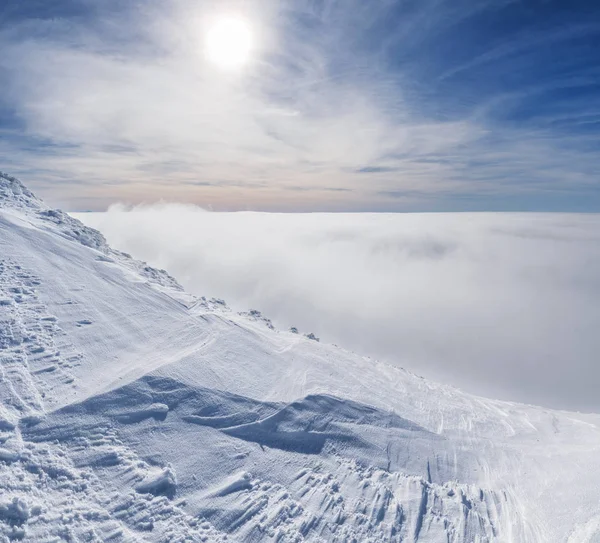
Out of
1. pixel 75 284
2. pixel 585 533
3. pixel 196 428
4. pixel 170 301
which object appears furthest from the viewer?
pixel 170 301

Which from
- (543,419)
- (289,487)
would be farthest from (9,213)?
(543,419)

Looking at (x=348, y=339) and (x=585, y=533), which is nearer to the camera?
(x=585, y=533)

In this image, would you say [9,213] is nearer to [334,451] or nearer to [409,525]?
[334,451]

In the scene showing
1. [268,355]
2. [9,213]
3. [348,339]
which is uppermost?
[9,213]

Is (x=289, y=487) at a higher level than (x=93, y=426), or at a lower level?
lower

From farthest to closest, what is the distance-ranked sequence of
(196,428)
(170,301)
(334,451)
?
(170,301)
(334,451)
(196,428)

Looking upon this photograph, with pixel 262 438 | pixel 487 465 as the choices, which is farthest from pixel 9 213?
pixel 487 465
